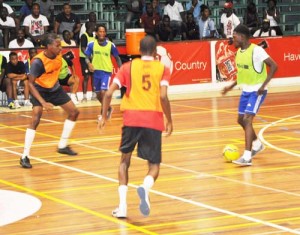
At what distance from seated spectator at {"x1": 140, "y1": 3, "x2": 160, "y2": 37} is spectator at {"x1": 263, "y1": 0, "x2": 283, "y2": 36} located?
4650 millimetres

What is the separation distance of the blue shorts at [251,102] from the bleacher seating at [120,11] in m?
16.2

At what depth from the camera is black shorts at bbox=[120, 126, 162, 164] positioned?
11.1 meters

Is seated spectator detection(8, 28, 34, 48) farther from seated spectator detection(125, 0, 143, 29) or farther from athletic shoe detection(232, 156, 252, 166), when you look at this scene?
athletic shoe detection(232, 156, 252, 166)

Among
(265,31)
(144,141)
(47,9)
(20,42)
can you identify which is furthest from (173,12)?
(144,141)

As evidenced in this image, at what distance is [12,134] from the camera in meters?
20.2

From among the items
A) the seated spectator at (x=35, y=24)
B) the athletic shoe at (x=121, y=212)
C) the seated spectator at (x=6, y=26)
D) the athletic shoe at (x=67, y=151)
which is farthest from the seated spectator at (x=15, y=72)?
the athletic shoe at (x=121, y=212)

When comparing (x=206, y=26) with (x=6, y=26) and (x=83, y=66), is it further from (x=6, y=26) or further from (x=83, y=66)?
(x=6, y=26)

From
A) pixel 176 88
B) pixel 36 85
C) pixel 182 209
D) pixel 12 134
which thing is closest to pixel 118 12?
pixel 176 88

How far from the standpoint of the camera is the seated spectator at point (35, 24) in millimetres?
28156

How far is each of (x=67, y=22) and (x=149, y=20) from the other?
2829 mm

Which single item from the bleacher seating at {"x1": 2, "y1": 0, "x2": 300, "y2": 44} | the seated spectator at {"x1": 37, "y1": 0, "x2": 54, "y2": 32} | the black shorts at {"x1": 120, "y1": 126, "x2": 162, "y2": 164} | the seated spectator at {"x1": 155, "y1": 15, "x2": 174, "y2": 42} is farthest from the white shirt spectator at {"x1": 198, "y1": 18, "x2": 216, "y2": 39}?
the black shorts at {"x1": 120, "y1": 126, "x2": 162, "y2": 164}

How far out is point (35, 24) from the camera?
28234 millimetres

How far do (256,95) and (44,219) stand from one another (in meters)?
5.15

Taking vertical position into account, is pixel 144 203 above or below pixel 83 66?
above
